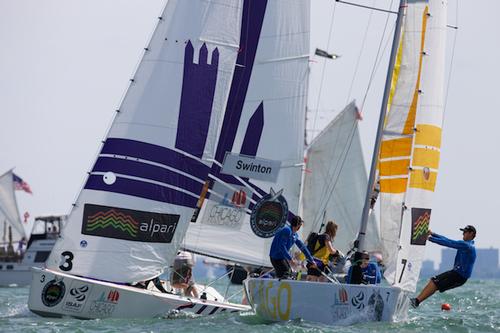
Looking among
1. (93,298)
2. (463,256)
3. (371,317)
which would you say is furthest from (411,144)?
(93,298)

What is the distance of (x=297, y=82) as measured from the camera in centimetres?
2258

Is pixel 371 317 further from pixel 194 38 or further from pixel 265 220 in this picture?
pixel 194 38

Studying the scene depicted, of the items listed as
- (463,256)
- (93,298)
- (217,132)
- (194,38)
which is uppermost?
(194,38)

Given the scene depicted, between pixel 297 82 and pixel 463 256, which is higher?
pixel 297 82

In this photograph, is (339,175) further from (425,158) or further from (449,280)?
(449,280)

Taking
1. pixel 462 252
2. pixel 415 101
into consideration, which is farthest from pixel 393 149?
pixel 462 252

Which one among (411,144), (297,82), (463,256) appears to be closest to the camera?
(463,256)

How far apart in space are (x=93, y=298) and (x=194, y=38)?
561 cm

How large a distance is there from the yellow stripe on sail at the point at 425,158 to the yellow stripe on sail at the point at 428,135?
0.14m

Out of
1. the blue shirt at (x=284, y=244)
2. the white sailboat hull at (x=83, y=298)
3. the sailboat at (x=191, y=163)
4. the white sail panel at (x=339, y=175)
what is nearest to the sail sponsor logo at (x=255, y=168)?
the sailboat at (x=191, y=163)

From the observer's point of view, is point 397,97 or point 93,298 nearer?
point 93,298

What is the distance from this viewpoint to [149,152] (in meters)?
20.7

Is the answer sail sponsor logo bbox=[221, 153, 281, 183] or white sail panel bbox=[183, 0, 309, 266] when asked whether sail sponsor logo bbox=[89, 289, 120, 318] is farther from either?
sail sponsor logo bbox=[221, 153, 281, 183]

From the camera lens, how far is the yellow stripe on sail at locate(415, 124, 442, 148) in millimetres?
21359
